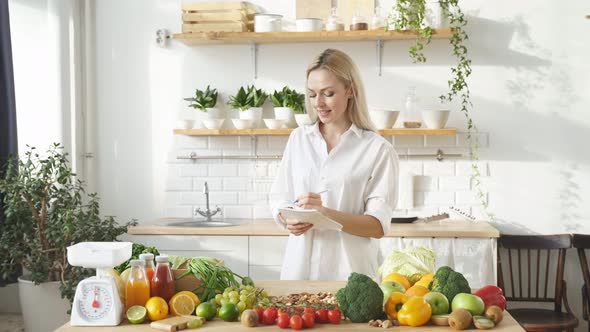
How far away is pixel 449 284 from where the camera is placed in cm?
243

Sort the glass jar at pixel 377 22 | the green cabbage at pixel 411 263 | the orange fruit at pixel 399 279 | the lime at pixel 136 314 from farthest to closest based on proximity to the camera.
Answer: the glass jar at pixel 377 22, the green cabbage at pixel 411 263, the orange fruit at pixel 399 279, the lime at pixel 136 314

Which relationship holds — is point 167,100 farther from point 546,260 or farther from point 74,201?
point 546,260

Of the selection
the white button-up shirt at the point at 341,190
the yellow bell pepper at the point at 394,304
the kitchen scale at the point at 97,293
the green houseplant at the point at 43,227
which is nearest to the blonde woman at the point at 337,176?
the white button-up shirt at the point at 341,190

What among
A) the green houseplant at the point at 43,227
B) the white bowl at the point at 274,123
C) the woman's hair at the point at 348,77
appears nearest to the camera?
the woman's hair at the point at 348,77

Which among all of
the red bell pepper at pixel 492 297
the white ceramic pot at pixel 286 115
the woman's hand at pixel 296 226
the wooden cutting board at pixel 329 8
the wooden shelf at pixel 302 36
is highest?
the wooden cutting board at pixel 329 8

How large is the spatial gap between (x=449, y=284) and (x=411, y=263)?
1.15ft

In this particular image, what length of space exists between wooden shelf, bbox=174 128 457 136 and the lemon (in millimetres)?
2846

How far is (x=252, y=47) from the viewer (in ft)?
18.1

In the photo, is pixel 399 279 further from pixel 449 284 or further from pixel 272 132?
pixel 272 132

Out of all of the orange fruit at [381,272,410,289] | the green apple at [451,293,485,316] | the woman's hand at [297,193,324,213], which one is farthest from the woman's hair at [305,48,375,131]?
the green apple at [451,293,485,316]

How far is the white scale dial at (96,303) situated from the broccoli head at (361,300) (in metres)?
0.74

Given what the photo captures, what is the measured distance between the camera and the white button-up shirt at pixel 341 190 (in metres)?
3.15

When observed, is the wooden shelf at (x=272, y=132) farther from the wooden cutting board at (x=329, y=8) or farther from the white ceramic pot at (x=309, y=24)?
the wooden cutting board at (x=329, y=8)

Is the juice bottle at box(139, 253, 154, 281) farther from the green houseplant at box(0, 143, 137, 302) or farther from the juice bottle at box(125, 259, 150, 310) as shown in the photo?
the green houseplant at box(0, 143, 137, 302)
